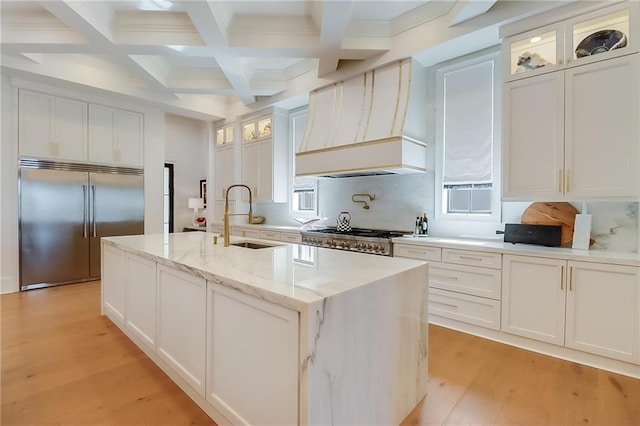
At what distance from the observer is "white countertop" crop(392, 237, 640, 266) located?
220cm

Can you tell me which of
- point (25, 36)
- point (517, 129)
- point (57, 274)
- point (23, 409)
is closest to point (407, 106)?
point (517, 129)

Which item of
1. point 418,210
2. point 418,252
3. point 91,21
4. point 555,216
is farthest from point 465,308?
point 91,21

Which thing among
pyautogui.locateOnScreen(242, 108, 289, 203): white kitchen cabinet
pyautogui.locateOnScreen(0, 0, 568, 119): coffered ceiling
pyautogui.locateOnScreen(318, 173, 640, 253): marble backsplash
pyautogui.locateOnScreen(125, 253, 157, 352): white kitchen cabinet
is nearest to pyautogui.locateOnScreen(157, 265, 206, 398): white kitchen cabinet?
pyautogui.locateOnScreen(125, 253, 157, 352): white kitchen cabinet

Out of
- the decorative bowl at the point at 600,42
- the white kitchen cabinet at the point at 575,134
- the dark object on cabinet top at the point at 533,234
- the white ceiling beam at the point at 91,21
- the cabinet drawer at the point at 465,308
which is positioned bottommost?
the cabinet drawer at the point at 465,308

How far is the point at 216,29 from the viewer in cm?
302

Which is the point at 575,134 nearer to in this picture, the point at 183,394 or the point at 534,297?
the point at 534,297

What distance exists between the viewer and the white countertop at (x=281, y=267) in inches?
51.2

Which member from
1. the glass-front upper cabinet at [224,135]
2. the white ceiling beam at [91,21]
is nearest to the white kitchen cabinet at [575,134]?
the white ceiling beam at [91,21]

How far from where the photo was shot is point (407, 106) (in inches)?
132

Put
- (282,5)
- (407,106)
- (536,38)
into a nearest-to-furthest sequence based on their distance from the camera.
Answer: (536,38)
(282,5)
(407,106)

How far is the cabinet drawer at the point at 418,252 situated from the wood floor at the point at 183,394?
0.74 m

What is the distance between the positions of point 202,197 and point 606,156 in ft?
23.2

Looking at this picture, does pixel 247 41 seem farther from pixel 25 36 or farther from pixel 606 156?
pixel 606 156

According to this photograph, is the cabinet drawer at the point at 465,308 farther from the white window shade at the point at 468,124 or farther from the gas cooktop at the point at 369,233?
the white window shade at the point at 468,124
